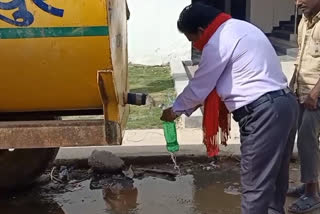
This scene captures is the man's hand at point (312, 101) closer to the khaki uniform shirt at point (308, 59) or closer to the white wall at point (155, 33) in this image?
the khaki uniform shirt at point (308, 59)

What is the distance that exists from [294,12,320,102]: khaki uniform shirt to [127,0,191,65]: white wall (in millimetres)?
8056

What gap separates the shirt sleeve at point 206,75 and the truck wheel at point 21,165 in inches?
75.6

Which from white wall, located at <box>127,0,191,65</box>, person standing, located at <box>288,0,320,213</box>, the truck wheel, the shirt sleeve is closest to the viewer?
the shirt sleeve

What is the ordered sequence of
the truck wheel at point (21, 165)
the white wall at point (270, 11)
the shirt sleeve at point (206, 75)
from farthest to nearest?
the white wall at point (270, 11) < the truck wheel at point (21, 165) < the shirt sleeve at point (206, 75)

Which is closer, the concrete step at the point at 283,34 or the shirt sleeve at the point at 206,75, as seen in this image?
the shirt sleeve at the point at 206,75

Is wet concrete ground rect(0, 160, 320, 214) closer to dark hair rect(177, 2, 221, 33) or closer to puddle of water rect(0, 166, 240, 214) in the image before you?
puddle of water rect(0, 166, 240, 214)

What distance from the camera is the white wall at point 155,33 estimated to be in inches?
485

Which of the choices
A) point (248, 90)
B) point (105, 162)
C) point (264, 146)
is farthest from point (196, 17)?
point (105, 162)

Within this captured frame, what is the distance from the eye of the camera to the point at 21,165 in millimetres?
4945

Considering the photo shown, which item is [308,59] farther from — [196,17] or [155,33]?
[155,33]

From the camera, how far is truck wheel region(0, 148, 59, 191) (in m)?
4.90

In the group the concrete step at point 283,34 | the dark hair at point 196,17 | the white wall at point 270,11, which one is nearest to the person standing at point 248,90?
the dark hair at point 196,17

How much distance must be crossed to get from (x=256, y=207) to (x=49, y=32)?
5.49 ft

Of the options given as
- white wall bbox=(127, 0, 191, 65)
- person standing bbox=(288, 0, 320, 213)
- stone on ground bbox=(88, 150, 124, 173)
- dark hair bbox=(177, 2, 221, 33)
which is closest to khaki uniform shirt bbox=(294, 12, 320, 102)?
person standing bbox=(288, 0, 320, 213)
